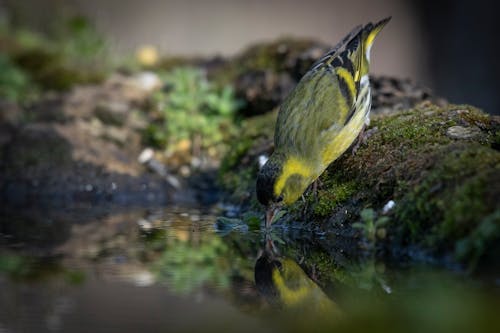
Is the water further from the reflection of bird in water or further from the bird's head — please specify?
the bird's head

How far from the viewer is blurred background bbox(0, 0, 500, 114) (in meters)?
13.8

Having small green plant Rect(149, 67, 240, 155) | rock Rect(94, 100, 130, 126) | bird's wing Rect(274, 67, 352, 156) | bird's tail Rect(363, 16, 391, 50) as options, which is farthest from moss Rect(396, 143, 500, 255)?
rock Rect(94, 100, 130, 126)

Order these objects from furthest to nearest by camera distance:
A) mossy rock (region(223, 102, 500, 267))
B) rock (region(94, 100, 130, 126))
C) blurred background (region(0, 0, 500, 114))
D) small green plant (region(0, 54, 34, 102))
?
1. blurred background (region(0, 0, 500, 114))
2. small green plant (region(0, 54, 34, 102))
3. rock (region(94, 100, 130, 126))
4. mossy rock (region(223, 102, 500, 267))

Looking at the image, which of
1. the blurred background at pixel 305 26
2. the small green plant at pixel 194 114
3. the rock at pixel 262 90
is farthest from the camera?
the blurred background at pixel 305 26

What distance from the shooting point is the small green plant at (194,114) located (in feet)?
28.5

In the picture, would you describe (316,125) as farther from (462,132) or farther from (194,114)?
(194,114)

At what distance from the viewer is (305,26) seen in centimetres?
1410

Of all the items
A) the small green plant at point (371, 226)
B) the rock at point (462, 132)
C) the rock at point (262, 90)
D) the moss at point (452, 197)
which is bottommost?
the small green plant at point (371, 226)

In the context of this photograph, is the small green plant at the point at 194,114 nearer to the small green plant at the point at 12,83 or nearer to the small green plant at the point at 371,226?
the small green plant at the point at 12,83

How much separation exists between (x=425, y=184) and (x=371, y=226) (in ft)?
1.41

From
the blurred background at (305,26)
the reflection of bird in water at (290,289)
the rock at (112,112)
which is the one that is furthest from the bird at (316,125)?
the blurred background at (305,26)

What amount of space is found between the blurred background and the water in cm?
897

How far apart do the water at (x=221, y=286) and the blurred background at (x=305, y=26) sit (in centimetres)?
897

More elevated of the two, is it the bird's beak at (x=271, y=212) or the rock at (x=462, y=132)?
the rock at (x=462, y=132)
